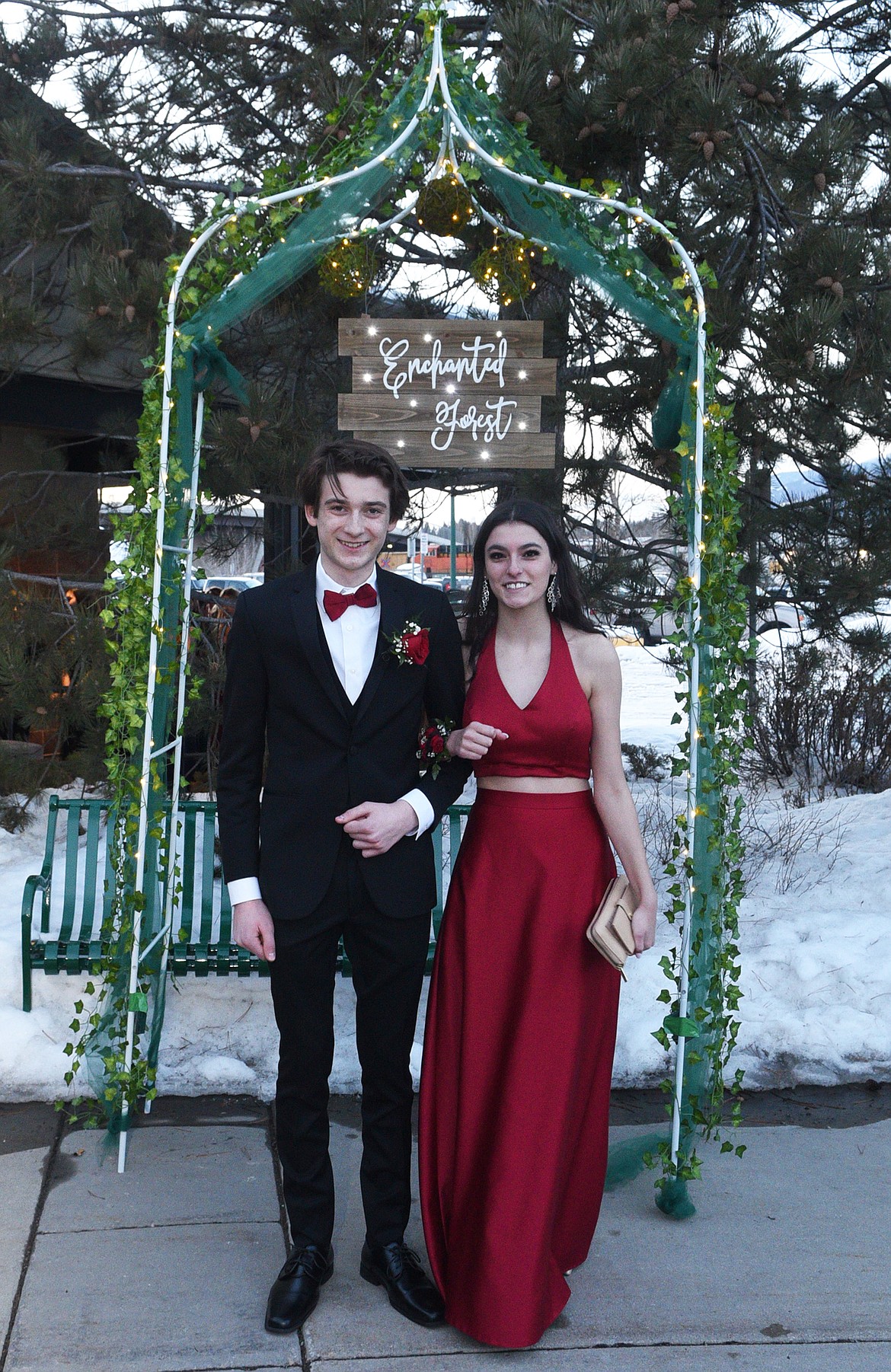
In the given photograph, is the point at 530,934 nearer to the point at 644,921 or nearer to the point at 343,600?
the point at 644,921

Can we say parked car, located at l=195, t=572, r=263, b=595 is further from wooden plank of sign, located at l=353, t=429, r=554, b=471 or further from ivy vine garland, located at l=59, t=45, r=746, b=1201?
wooden plank of sign, located at l=353, t=429, r=554, b=471

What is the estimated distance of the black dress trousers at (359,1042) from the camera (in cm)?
265

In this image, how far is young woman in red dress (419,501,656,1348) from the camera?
2.70m

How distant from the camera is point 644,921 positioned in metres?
2.79

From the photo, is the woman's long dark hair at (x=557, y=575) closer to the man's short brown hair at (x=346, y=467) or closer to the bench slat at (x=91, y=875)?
the man's short brown hair at (x=346, y=467)

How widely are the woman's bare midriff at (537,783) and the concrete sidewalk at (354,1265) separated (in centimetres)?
126

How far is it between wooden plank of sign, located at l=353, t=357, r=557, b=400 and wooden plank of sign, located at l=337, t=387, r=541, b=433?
2cm

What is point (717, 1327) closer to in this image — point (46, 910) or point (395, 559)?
point (46, 910)

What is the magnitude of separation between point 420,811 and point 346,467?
0.81 m

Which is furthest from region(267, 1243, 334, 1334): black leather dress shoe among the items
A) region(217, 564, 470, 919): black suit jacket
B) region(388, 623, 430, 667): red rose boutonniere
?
region(388, 623, 430, 667): red rose boutonniere

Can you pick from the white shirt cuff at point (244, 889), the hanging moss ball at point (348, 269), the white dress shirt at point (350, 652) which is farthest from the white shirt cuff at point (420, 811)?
the hanging moss ball at point (348, 269)

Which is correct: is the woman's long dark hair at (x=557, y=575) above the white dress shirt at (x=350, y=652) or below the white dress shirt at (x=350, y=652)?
above

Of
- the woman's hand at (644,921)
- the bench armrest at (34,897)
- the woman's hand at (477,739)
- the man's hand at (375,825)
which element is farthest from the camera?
the bench armrest at (34,897)

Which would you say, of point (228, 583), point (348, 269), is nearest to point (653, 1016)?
point (348, 269)
